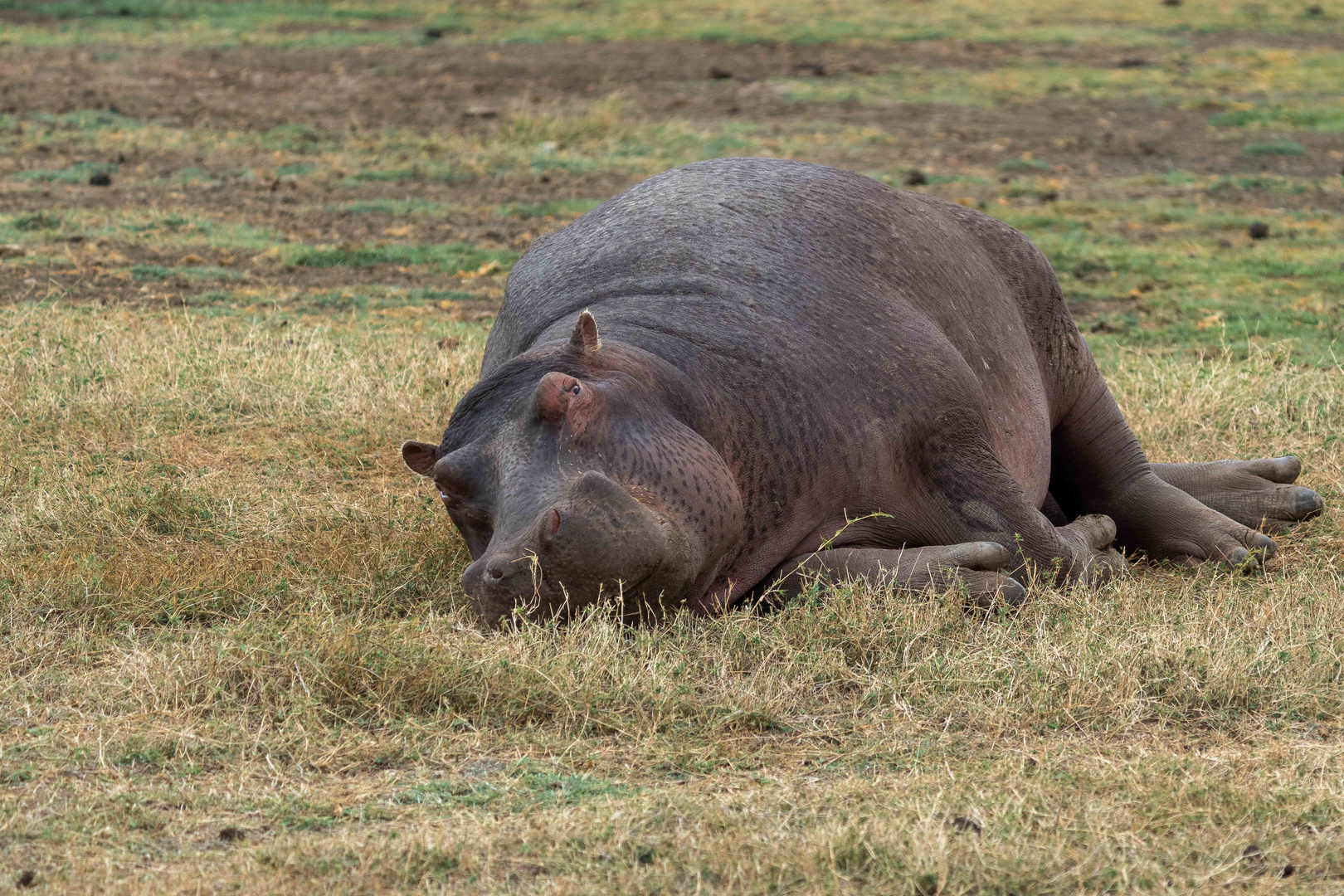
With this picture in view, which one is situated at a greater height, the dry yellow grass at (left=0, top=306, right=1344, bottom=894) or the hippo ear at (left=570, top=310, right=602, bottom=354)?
the hippo ear at (left=570, top=310, right=602, bottom=354)

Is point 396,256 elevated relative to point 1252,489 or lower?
lower

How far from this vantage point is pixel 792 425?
4.71 m

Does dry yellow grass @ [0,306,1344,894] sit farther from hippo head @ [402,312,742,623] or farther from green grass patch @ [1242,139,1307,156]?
green grass patch @ [1242,139,1307,156]

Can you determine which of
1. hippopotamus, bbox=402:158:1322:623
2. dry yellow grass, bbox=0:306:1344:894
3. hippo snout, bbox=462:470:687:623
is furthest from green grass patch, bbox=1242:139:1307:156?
hippo snout, bbox=462:470:687:623

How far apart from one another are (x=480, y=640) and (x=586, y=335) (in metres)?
0.90

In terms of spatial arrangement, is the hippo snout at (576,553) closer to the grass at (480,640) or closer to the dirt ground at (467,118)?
the grass at (480,640)

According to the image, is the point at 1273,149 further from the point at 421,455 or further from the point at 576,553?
the point at 576,553

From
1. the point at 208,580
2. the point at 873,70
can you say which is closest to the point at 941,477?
the point at 208,580

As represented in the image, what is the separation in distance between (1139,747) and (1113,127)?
16.4 m

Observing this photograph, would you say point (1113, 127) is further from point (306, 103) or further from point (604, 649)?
point (604, 649)

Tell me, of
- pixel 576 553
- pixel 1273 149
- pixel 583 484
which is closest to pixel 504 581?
pixel 576 553

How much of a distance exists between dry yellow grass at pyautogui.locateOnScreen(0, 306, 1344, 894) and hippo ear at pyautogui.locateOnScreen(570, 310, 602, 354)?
0.80 m

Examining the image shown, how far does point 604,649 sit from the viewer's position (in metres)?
4.05

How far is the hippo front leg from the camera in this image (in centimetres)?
471
